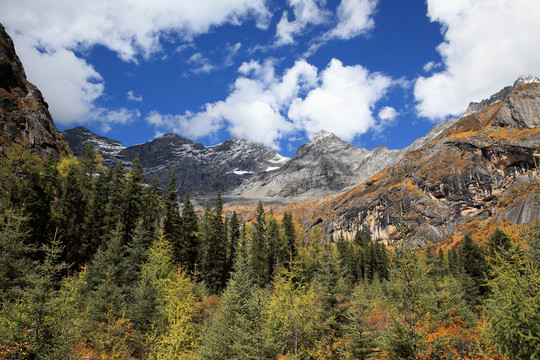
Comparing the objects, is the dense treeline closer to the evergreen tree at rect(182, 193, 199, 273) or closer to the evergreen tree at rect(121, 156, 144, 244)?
the evergreen tree at rect(121, 156, 144, 244)

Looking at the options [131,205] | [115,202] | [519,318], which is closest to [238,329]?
[519,318]

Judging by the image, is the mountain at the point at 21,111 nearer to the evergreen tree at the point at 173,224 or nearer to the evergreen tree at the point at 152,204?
the evergreen tree at the point at 152,204

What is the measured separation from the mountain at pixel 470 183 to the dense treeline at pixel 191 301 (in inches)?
2860

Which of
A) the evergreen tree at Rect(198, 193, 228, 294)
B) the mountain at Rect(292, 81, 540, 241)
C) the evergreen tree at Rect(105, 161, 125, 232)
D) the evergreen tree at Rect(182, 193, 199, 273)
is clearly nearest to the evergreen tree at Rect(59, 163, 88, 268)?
the evergreen tree at Rect(105, 161, 125, 232)

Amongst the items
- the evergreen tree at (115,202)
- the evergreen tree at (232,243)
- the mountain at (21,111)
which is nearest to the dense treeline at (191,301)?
the evergreen tree at (115,202)

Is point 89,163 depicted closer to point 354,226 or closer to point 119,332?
point 119,332

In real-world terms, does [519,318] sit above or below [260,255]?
above

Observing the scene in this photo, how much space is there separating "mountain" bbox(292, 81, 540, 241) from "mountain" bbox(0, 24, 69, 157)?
308ft

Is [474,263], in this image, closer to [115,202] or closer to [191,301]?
[191,301]

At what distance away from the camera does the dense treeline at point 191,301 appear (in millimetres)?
11265

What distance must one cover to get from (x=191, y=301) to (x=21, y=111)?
64058mm

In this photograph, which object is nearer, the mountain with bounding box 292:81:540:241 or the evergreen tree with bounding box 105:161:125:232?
the evergreen tree with bounding box 105:161:125:232

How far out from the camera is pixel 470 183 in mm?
111625

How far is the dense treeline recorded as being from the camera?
1126cm
